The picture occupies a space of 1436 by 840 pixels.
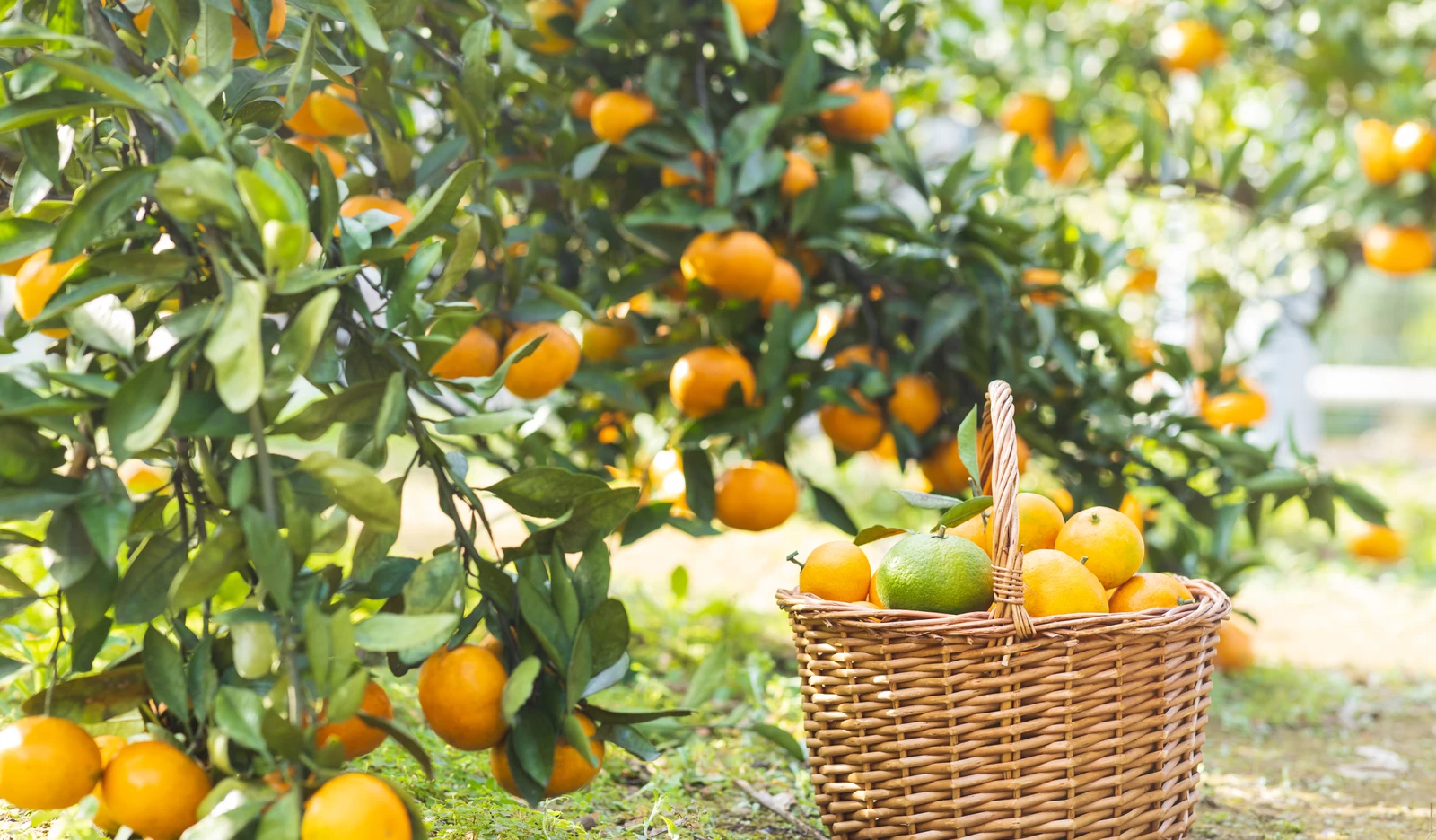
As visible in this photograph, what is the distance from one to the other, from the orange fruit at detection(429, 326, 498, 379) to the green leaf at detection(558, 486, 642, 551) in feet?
0.85

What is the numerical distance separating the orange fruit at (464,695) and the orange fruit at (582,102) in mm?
903

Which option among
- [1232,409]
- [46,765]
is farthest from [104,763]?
[1232,409]

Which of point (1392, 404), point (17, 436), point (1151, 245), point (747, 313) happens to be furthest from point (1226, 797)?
point (1392, 404)

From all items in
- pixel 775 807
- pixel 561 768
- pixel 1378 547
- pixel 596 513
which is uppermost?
pixel 596 513

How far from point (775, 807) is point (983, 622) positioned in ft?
1.42

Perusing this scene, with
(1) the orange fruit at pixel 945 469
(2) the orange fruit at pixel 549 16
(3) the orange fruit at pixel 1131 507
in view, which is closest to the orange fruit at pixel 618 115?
(2) the orange fruit at pixel 549 16

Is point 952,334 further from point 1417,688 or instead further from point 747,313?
point 1417,688

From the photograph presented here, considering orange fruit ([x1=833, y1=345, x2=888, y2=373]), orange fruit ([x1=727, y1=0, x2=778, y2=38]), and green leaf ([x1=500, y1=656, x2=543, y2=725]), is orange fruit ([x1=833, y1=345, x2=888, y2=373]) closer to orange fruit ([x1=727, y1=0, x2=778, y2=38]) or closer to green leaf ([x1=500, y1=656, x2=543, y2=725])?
orange fruit ([x1=727, y1=0, x2=778, y2=38])

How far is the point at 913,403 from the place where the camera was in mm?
1470

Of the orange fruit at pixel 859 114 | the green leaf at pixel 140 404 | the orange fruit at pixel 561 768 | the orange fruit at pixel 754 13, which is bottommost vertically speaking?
the orange fruit at pixel 561 768

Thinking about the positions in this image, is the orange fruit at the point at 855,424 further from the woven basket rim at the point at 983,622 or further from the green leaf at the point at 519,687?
the green leaf at the point at 519,687

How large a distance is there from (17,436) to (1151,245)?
2.73 metres

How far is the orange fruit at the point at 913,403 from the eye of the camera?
1.47 metres

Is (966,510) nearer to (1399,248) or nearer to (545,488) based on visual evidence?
(545,488)
